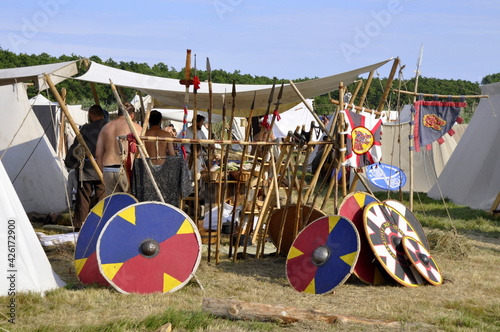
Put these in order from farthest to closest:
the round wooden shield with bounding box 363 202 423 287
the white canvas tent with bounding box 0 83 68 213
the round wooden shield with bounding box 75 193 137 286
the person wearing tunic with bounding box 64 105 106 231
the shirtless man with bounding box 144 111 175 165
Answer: the white canvas tent with bounding box 0 83 68 213 → the person wearing tunic with bounding box 64 105 106 231 → the shirtless man with bounding box 144 111 175 165 → the round wooden shield with bounding box 363 202 423 287 → the round wooden shield with bounding box 75 193 137 286

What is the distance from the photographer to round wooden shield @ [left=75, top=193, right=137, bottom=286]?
17.4 feet

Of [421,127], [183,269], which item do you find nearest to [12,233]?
[183,269]

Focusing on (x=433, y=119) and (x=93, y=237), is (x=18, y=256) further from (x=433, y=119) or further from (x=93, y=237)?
(x=433, y=119)

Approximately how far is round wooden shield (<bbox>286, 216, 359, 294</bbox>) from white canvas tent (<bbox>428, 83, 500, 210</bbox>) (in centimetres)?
591

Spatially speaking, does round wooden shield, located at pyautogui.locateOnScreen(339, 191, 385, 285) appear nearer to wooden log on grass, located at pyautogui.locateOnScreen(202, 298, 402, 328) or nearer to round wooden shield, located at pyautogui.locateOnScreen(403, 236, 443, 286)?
round wooden shield, located at pyautogui.locateOnScreen(403, 236, 443, 286)

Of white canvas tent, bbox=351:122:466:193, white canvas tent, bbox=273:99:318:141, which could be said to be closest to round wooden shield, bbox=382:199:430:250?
white canvas tent, bbox=351:122:466:193

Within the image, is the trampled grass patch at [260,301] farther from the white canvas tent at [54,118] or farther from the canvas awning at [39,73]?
the white canvas tent at [54,118]

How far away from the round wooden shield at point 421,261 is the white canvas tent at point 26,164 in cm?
519

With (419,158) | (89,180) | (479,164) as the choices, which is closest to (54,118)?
(89,180)

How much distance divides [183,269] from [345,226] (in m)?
1.35

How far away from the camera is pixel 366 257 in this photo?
5.74 metres

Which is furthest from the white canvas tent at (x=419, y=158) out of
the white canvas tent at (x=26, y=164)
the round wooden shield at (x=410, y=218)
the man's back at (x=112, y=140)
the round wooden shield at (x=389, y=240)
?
the man's back at (x=112, y=140)

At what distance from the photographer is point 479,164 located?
11.3 metres

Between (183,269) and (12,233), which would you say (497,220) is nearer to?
(183,269)
